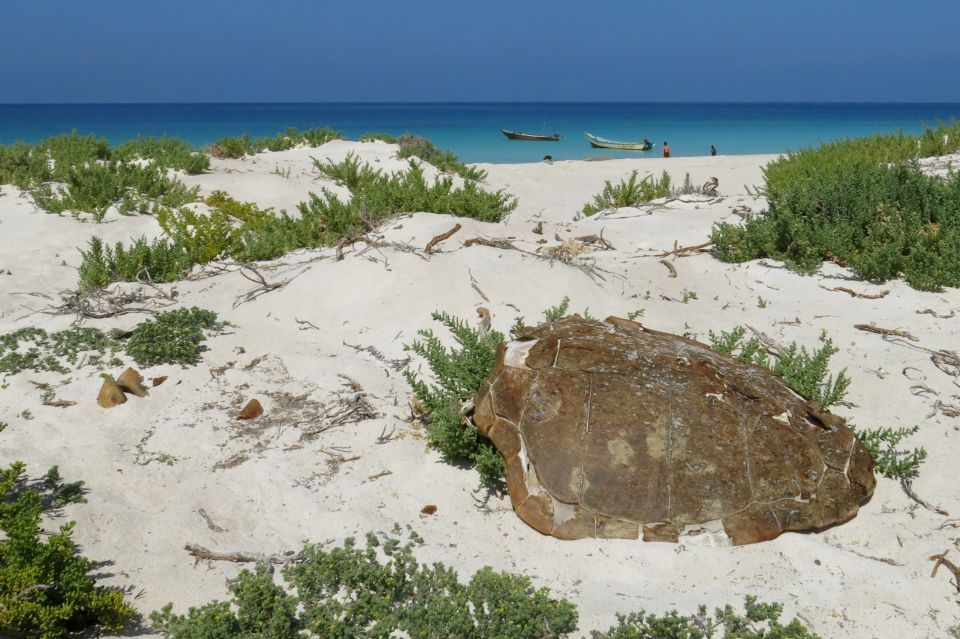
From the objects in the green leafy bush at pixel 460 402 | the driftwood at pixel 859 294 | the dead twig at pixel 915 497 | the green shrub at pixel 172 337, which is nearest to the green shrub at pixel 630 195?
the driftwood at pixel 859 294

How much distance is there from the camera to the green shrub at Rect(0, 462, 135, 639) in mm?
2504

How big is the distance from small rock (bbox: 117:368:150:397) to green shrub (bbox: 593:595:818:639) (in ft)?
11.6

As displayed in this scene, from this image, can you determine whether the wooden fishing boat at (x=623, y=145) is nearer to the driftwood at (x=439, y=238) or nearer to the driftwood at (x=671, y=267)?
the driftwood at (x=671, y=267)

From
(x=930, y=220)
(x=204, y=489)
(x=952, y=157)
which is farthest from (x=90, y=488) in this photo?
(x=952, y=157)

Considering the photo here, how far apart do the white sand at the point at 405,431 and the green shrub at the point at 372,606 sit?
232 mm

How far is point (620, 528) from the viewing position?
329cm

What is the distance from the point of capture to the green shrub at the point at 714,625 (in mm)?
2717

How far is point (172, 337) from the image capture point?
17.6 feet

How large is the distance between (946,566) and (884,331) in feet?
9.73

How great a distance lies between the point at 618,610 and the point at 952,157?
1142cm

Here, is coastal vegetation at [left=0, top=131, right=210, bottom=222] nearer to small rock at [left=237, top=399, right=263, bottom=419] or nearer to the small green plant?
small rock at [left=237, top=399, right=263, bottom=419]

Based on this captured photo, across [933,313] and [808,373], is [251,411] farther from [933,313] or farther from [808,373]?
[933,313]

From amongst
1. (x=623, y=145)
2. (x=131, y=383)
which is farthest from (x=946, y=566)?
(x=623, y=145)

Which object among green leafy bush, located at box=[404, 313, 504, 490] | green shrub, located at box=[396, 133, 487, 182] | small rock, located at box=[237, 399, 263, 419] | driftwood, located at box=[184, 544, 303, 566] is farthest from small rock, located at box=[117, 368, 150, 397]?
green shrub, located at box=[396, 133, 487, 182]
